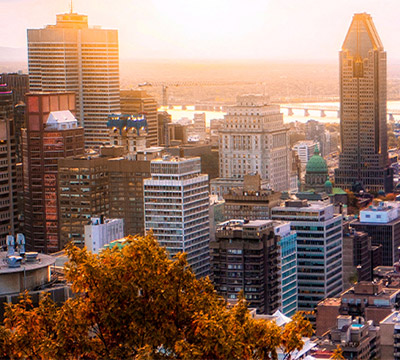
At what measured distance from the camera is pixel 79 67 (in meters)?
82.8

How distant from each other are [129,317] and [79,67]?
239 ft

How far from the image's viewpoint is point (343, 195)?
67.6m

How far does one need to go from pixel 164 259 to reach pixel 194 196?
35.0 metres

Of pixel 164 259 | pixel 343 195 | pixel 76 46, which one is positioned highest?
pixel 76 46

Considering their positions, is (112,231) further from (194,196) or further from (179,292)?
(179,292)

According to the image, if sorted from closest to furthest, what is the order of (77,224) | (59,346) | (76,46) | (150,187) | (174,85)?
(59,346) < (150,187) < (77,224) < (76,46) < (174,85)

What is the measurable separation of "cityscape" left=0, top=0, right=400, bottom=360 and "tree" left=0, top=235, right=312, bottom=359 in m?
0.02

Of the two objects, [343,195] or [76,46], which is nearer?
[343,195]

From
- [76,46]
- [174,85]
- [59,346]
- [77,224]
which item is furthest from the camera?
[174,85]

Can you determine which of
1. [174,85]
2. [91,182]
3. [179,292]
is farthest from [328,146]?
[179,292]

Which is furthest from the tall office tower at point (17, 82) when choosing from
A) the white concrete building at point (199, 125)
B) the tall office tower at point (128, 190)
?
the tall office tower at point (128, 190)

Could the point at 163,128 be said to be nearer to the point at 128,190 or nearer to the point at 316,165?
the point at 316,165

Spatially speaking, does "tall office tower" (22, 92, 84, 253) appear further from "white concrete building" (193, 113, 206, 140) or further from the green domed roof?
"white concrete building" (193, 113, 206, 140)

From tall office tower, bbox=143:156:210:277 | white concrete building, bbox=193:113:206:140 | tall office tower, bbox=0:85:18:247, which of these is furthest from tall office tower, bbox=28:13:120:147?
tall office tower, bbox=143:156:210:277
